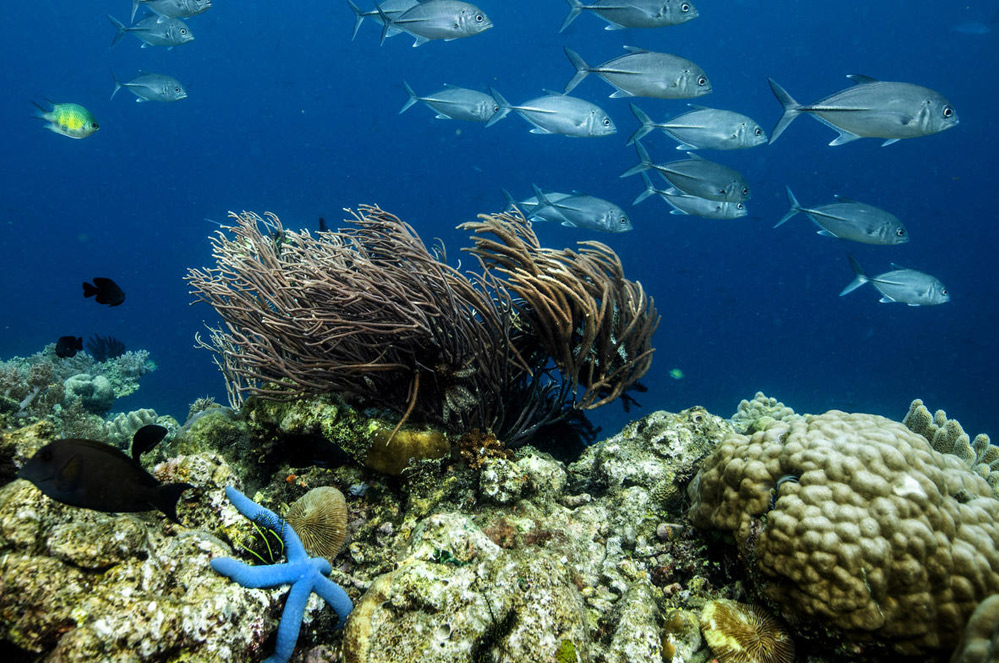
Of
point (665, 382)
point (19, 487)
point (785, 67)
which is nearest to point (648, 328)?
point (19, 487)

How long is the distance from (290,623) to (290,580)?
16cm

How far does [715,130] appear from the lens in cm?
625

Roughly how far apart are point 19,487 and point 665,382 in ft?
162

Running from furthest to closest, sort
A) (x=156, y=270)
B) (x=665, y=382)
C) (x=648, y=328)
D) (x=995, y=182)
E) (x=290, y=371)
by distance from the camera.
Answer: (x=156, y=270)
(x=995, y=182)
(x=665, y=382)
(x=648, y=328)
(x=290, y=371)

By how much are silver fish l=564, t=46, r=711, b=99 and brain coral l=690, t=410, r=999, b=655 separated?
185 inches

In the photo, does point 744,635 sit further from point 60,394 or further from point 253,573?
point 60,394

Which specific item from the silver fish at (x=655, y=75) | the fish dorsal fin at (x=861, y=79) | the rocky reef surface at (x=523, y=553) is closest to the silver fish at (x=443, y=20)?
the silver fish at (x=655, y=75)

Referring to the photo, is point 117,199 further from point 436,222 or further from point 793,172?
point 793,172

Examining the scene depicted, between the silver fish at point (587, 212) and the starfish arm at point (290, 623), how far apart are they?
19.0ft

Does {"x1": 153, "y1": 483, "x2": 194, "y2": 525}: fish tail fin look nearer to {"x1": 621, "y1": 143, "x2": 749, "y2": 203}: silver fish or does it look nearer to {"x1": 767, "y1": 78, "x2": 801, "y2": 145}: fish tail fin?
{"x1": 621, "y1": 143, "x2": 749, "y2": 203}: silver fish

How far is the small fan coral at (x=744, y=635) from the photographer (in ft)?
7.64

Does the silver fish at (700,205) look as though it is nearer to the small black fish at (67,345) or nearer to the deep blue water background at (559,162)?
the small black fish at (67,345)

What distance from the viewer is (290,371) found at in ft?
10.6

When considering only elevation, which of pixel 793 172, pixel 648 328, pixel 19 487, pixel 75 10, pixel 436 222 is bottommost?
pixel 436 222
